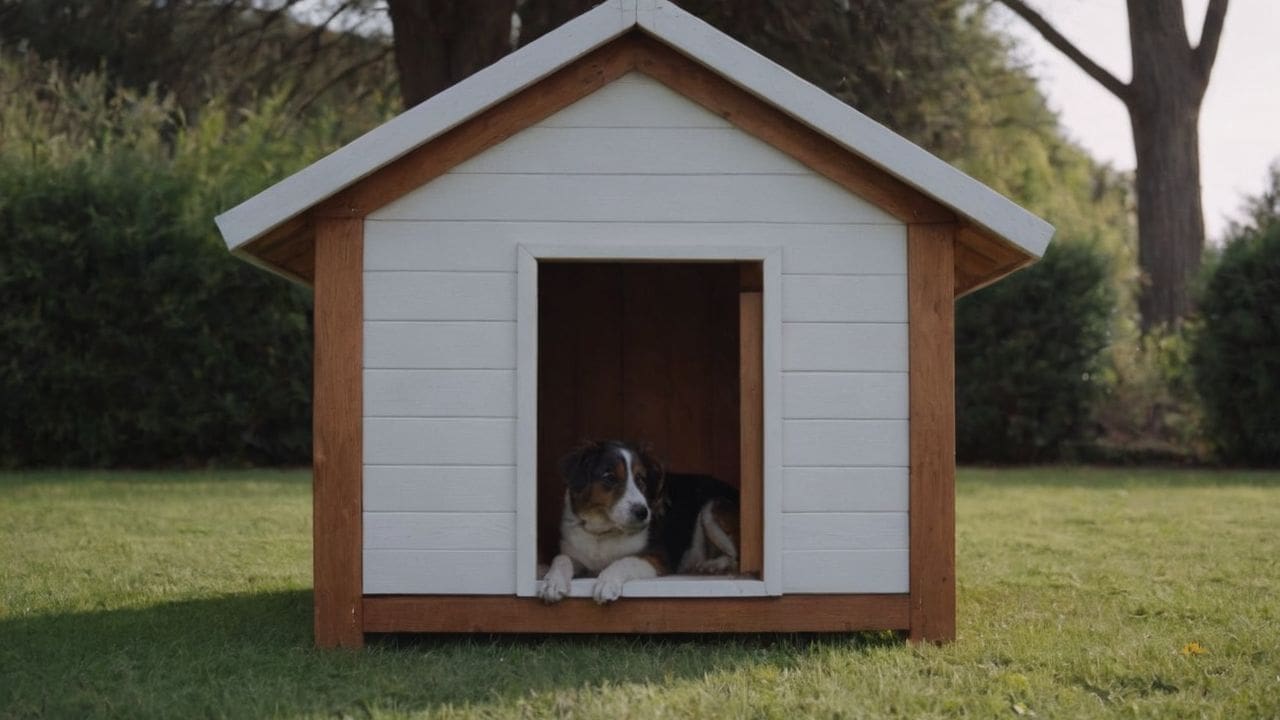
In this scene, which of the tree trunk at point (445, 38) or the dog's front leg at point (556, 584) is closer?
the dog's front leg at point (556, 584)

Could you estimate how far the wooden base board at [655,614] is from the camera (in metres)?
5.89

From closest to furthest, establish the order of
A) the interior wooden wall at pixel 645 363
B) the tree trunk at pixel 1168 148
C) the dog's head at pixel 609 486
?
1. the dog's head at pixel 609 486
2. the interior wooden wall at pixel 645 363
3. the tree trunk at pixel 1168 148

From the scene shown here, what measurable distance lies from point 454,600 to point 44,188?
9.86 meters

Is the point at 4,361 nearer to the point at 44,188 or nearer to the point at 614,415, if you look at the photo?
the point at 44,188

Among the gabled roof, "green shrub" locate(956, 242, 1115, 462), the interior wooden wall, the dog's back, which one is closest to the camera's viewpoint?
the gabled roof

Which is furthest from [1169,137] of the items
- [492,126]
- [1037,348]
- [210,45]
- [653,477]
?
[492,126]

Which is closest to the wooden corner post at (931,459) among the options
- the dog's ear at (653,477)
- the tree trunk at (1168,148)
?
the dog's ear at (653,477)

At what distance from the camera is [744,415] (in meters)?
6.09

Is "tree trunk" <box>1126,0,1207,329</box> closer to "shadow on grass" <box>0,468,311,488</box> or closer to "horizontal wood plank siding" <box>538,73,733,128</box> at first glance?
"shadow on grass" <box>0,468,311,488</box>

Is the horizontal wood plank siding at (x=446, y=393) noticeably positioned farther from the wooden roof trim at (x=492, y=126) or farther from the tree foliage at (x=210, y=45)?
the tree foliage at (x=210, y=45)

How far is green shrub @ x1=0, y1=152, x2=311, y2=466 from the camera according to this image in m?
13.7

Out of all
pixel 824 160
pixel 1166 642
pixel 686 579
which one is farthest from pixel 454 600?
pixel 1166 642

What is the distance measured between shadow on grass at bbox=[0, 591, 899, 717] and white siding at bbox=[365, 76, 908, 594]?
13.2 inches

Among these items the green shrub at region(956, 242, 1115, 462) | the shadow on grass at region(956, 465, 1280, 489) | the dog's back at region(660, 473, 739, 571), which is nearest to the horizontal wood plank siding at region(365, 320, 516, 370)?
the dog's back at region(660, 473, 739, 571)
